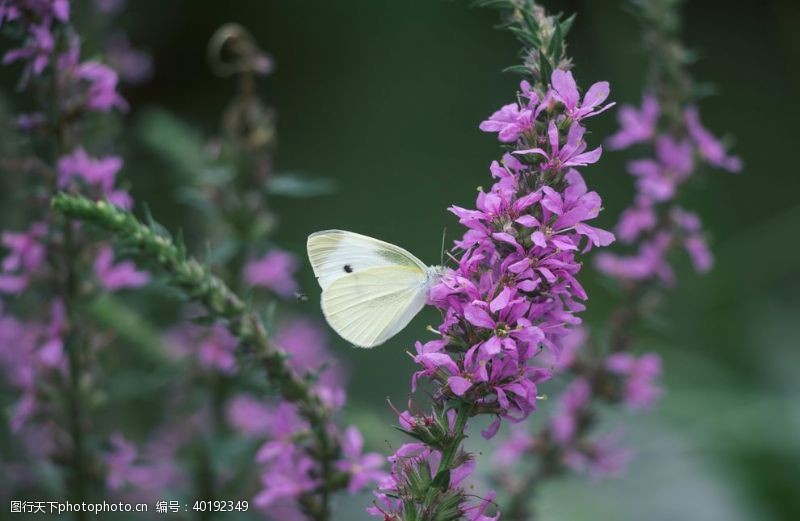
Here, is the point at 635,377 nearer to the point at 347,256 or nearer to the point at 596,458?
the point at 596,458

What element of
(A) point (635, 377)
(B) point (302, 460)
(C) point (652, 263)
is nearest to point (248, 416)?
(B) point (302, 460)

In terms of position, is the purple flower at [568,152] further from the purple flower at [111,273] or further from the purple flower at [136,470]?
the purple flower at [136,470]

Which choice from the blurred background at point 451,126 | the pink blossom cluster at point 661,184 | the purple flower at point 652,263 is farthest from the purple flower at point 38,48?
the blurred background at point 451,126

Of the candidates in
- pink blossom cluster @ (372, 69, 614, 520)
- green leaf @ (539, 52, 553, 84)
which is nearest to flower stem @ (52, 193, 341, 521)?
pink blossom cluster @ (372, 69, 614, 520)

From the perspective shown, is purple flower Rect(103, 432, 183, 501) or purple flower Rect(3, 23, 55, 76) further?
purple flower Rect(103, 432, 183, 501)

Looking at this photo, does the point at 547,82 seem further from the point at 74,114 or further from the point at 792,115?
the point at 792,115

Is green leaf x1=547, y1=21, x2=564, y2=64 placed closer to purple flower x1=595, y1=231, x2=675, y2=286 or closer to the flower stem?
the flower stem

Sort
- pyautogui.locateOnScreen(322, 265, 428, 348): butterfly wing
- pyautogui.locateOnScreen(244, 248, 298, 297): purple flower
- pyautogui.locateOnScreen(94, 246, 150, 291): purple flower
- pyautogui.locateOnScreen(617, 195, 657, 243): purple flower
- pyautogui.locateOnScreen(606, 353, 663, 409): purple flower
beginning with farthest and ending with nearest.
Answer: pyautogui.locateOnScreen(244, 248, 298, 297): purple flower
pyautogui.locateOnScreen(617, 195, 657, 243): purple flower
pyautogui.locateOnScreen(606, 353, 663, 409): purple flower
pyautogui.locateOnScreen(94, 246, 150, 291): purple flower
pyautogui.locateOnScreen(322, 265, 428, 348): butterfly wing

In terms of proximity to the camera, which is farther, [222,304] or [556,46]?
[222,304]
